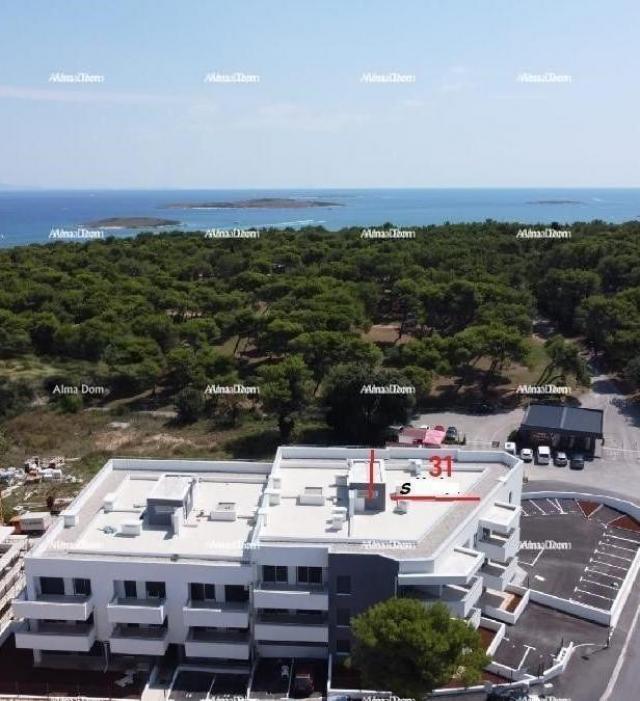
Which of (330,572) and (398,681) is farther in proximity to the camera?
(330,572)

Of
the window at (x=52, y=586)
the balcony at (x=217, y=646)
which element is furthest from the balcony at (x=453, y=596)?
the window at (x=52, y=586)

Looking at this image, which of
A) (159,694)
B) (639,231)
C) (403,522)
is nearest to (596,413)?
(403,522)

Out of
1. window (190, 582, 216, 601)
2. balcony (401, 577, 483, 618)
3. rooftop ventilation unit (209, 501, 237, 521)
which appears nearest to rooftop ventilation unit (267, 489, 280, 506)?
rooftop ventilation unit (209, 501, 237, 521)

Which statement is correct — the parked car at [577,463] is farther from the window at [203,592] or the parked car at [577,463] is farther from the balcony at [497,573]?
the window at [203,592]

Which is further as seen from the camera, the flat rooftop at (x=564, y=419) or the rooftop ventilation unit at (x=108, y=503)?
the flat rooftop at (x=564, y=419)

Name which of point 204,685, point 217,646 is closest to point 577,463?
point 217,646

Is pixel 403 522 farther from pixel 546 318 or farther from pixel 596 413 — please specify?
pixel 546 318

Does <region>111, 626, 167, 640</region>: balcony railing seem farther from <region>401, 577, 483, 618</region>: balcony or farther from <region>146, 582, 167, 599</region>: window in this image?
<region>401, 577, 483, 618</region>: balcony
